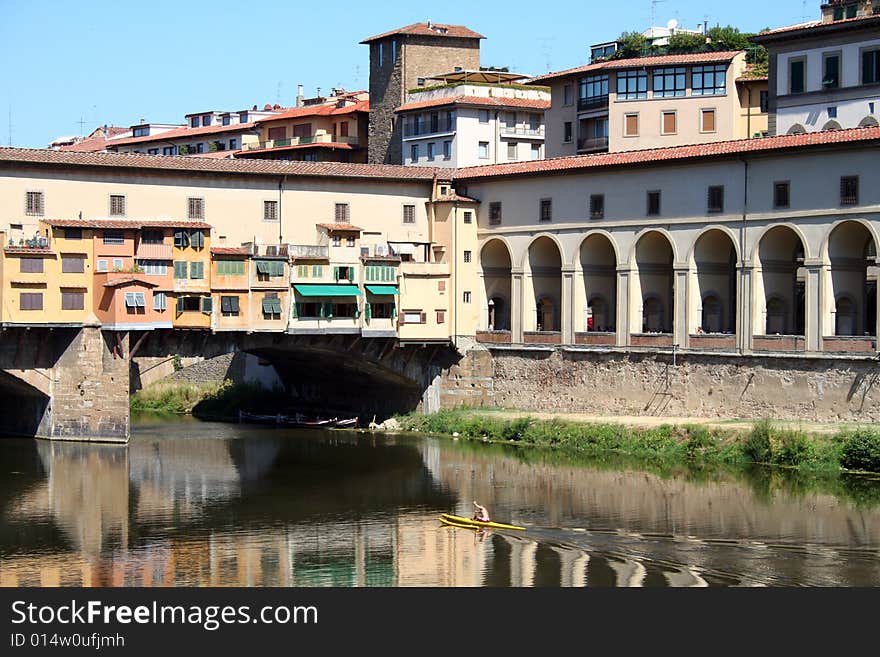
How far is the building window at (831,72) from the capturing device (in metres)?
71.0

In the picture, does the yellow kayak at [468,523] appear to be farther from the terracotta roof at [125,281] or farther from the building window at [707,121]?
the building window at [707,121]

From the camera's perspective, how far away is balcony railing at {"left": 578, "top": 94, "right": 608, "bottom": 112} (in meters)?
86.9

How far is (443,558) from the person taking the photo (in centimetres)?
4456

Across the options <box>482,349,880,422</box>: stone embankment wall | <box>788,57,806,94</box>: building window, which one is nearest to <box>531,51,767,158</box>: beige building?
<box>788,57,806,94</box>: building window

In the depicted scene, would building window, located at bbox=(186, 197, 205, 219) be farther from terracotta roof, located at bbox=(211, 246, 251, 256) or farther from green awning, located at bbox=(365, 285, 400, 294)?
green awning, located at bbox=(365, 285, 400, 294)

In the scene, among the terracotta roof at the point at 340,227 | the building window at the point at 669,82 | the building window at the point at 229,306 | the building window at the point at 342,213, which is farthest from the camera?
the building window at the point at 669,82

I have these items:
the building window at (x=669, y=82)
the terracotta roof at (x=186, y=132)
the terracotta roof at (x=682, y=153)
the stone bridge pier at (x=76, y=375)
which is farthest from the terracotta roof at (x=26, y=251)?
the terracotta roof at (x=186, y=132)

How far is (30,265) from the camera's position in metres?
63.1

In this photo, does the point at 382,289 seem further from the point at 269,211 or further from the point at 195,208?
the point at 195,208

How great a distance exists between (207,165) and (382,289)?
8.54 meters

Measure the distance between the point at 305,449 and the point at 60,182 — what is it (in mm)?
13641

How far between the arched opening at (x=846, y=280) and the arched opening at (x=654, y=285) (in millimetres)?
7811

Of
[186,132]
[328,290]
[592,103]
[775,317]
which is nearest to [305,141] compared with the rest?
[186,132]

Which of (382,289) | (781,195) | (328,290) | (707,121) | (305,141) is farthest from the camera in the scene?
(305,141)
